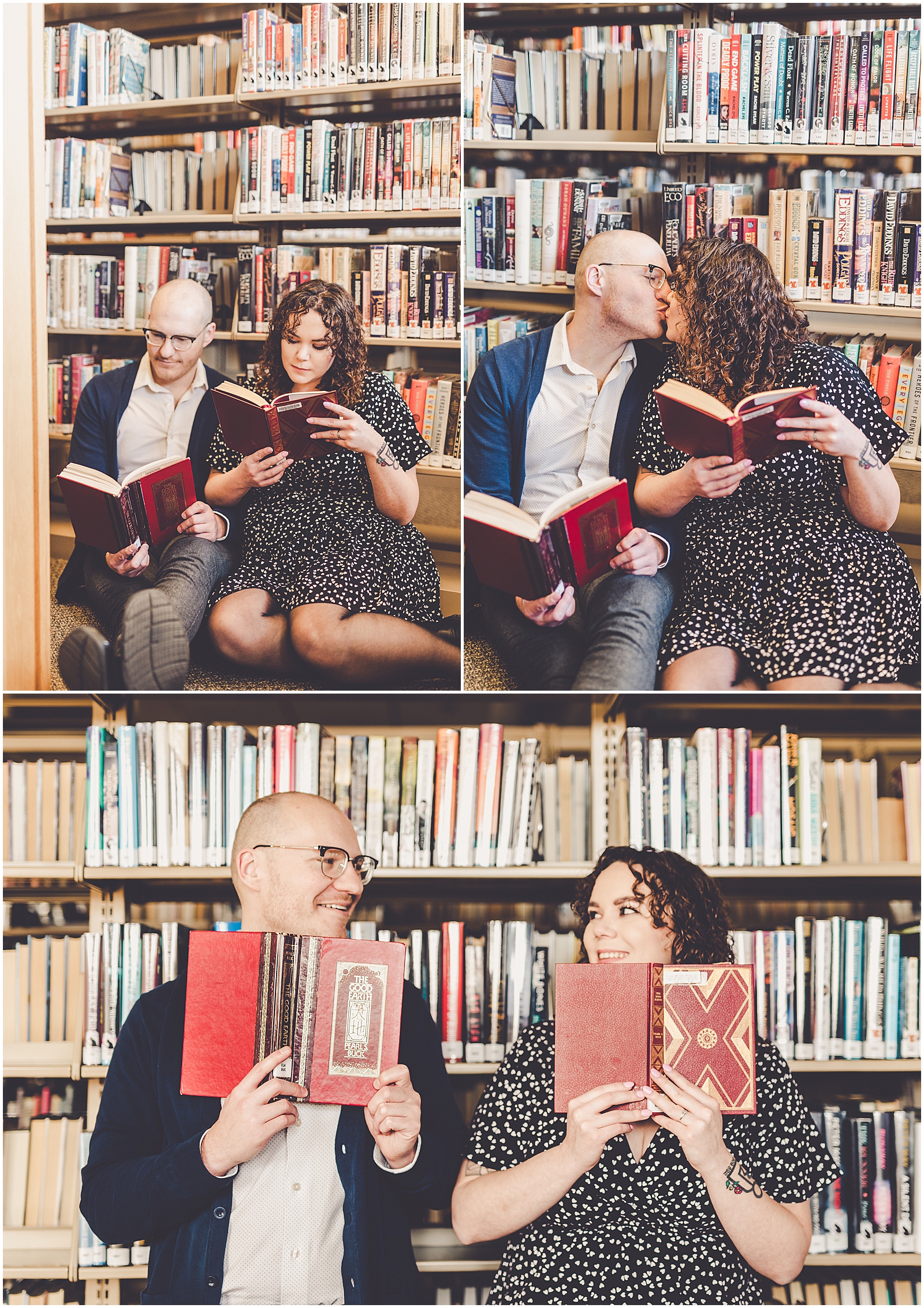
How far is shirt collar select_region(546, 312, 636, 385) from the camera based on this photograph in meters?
2.05

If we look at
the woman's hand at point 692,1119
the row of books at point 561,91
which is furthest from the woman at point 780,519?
the woman's hand at point 692,1119

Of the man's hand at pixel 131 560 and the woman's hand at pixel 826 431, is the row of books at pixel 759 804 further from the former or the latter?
the man's hand at pixel 131 560

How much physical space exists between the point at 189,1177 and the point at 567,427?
148 centimetres

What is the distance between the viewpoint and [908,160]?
82.4 inches

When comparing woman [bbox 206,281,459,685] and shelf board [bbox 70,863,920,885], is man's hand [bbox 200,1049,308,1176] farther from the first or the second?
woman [bbox 206,281,459,685]

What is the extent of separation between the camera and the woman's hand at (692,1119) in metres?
1.65

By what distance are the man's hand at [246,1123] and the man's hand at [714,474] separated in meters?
1.31

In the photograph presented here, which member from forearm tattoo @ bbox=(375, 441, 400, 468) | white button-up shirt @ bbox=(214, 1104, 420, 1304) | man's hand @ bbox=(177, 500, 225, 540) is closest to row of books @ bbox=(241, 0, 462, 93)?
forearm tattoo @ bbox=(375, 441, 400, 468)

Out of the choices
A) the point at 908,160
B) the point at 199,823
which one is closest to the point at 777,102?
the point at 908,160

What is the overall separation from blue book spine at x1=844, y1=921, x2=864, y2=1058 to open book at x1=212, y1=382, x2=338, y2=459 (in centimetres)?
149

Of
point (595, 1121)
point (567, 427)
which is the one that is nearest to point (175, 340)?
point (567, 427)

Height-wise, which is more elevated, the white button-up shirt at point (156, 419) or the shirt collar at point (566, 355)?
the shirt collar at point (566, 355)

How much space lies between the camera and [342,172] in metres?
2.14

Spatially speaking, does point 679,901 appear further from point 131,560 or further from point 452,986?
point 131,560
